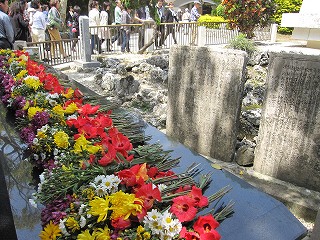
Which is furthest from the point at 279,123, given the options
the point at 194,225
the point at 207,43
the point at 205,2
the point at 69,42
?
the point at 205,2

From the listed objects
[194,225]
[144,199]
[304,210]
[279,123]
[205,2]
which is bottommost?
[304,210]

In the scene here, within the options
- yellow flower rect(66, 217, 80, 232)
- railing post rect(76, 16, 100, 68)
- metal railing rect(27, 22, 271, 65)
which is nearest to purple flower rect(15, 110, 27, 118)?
yellow flower rect(66, 217, 80, 232)

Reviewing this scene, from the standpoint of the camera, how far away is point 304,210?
3584mm

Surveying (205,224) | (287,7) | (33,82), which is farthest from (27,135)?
(287,7)

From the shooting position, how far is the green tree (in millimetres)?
12938

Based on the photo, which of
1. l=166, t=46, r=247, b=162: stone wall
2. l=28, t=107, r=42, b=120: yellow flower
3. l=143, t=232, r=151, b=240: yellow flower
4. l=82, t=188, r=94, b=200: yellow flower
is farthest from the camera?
l=166, t=46, r=247, b=162: stone wall

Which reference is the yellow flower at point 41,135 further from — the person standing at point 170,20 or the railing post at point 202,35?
the railing post at point 202,35

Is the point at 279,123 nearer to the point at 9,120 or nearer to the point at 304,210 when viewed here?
the point at 304,210

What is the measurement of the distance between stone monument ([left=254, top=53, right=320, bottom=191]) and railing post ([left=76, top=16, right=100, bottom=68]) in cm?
696

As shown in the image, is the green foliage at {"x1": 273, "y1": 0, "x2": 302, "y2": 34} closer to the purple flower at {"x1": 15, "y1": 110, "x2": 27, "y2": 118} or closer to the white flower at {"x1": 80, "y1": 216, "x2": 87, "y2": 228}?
the purple flower at {"x1": 15, "y1": 110, "x2": 27, "y2": 118}

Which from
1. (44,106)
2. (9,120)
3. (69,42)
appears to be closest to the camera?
(44,106)

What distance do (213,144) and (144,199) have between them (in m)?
3.28

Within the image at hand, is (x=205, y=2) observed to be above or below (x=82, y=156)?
above

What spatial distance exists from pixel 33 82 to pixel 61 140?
134cm
